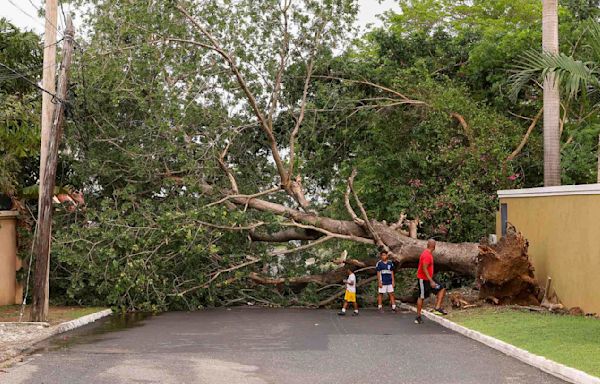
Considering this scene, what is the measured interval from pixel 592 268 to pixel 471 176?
27.0 ft

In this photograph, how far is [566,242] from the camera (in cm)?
1752

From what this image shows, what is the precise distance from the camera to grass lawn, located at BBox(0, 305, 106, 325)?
61.7 feet

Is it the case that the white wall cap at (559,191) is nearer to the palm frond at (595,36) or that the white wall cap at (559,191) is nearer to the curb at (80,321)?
the palm frond at (595,36)

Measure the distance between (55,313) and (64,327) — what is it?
11.1 feet

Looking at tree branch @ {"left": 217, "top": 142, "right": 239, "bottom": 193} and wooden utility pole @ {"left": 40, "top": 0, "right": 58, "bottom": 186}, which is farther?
tree branch @ {"left": 217, "top": 142, "right": 239, "bottom": 193}

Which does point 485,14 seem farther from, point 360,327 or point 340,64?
point 360,327

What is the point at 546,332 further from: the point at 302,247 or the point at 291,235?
the point at 291,235

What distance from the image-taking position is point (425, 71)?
26078 mm

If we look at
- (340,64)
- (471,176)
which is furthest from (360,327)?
(340,64)

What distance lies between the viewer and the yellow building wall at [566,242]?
16094mm

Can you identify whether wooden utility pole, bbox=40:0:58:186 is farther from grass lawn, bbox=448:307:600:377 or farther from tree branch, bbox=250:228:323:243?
grass lawn, bbox=448:307:600:377

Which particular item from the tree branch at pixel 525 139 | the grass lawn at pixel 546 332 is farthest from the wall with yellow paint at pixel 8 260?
the tree branch at pixel 525 139

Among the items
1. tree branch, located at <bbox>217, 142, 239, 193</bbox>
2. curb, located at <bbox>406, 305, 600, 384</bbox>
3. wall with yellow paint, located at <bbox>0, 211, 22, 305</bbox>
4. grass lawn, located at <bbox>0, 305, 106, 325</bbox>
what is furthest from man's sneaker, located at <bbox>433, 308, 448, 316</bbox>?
wall with yellow paint, located at <bbox>0, 211, 22, 305</bbox>

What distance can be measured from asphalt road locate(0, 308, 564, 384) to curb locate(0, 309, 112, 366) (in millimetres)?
266
